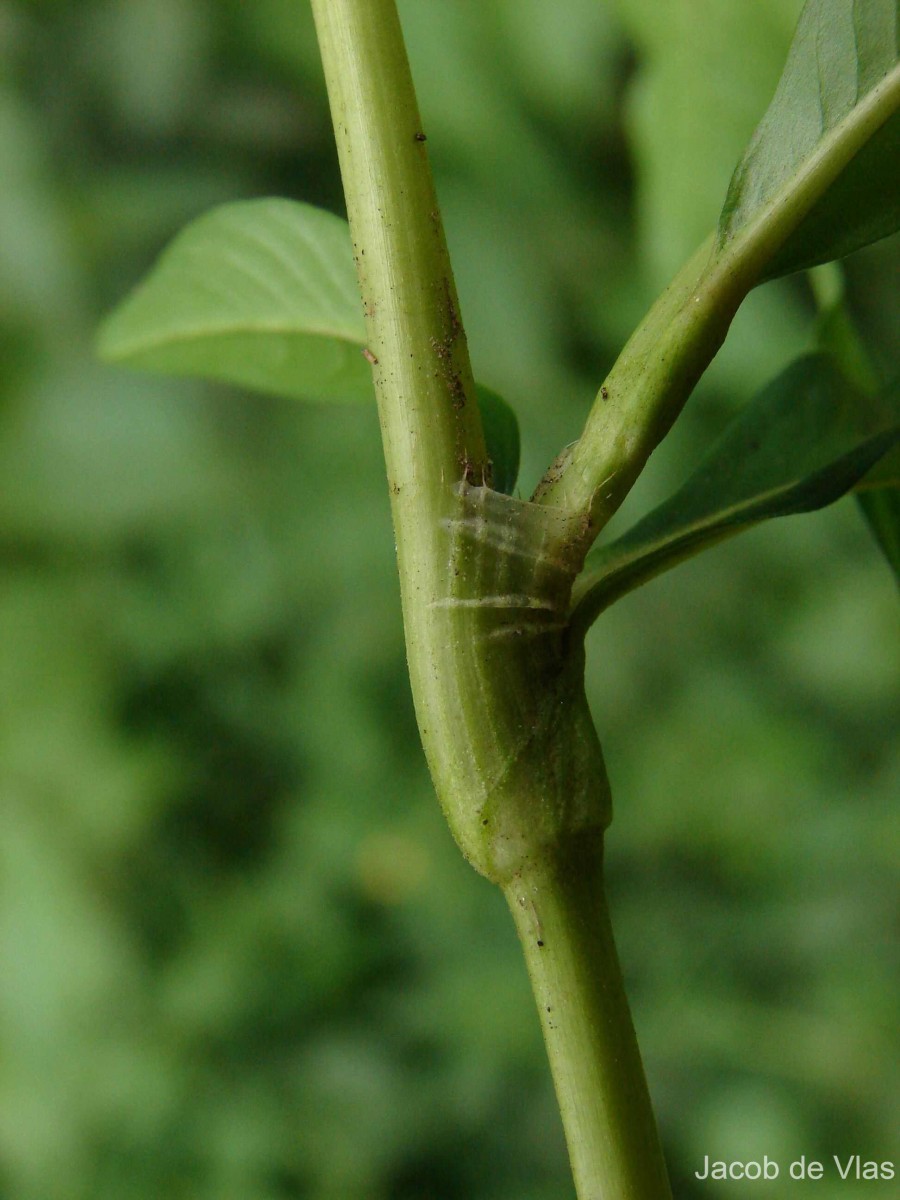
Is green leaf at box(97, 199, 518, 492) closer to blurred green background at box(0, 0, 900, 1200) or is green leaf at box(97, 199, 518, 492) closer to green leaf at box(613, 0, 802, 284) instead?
green leaf at box(613, 0, 802, 284)

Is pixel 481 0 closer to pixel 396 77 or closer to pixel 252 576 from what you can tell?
pixel 252 576

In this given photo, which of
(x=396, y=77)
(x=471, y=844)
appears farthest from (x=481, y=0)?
(x=471, y=844)

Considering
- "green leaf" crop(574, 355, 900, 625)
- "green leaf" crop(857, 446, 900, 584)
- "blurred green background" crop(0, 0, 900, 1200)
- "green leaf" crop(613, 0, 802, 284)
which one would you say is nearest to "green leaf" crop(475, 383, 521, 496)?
"green leaf" crop(574, 355, 900, 625)

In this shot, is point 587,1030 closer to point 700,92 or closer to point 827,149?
point 827,149

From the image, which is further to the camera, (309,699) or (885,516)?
(309,699)

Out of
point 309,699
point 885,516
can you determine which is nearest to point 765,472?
point 885,516

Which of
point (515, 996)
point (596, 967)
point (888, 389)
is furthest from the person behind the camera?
point (515, 996)

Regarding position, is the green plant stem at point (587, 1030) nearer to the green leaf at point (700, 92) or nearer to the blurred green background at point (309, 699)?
the green leaf at point (700, 92)
